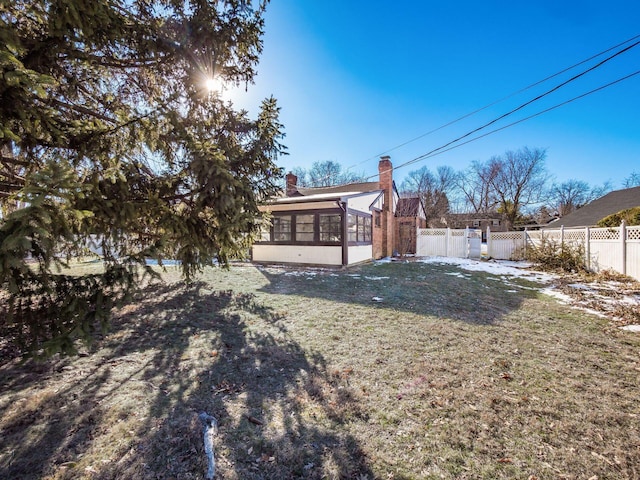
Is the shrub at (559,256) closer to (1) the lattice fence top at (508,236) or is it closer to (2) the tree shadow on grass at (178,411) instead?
(1) the lattice fence top at (508,236)

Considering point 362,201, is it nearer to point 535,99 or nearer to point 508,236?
point 535,99

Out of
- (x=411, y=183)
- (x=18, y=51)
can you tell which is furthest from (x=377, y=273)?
(x=411, y=183)

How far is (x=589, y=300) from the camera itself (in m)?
6.07

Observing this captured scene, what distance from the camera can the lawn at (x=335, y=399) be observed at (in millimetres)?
1827

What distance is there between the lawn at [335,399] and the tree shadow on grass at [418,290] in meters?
0.50

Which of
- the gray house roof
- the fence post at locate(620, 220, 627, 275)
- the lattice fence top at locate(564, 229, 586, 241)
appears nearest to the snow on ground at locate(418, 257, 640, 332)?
the fence post at locate(620, 220, 627, 275)

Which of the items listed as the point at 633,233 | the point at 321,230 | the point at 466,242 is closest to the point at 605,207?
the point at 466,242

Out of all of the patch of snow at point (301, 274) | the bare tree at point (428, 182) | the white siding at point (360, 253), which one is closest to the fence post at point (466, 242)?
the white siding at point (360, 253)

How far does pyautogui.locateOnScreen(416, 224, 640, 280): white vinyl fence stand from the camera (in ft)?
25.8

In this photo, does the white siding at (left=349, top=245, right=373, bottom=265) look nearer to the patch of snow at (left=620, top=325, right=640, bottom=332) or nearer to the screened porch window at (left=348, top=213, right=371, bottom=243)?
the screened porch window at (left=348, top=213, right=371, bottom=243)

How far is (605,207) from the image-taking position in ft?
52.2

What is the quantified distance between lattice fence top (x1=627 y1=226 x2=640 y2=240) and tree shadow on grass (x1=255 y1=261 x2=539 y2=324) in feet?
9.66

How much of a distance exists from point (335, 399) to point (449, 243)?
15286 mm

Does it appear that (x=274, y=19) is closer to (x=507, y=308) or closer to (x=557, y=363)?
(x=557, y=363)
